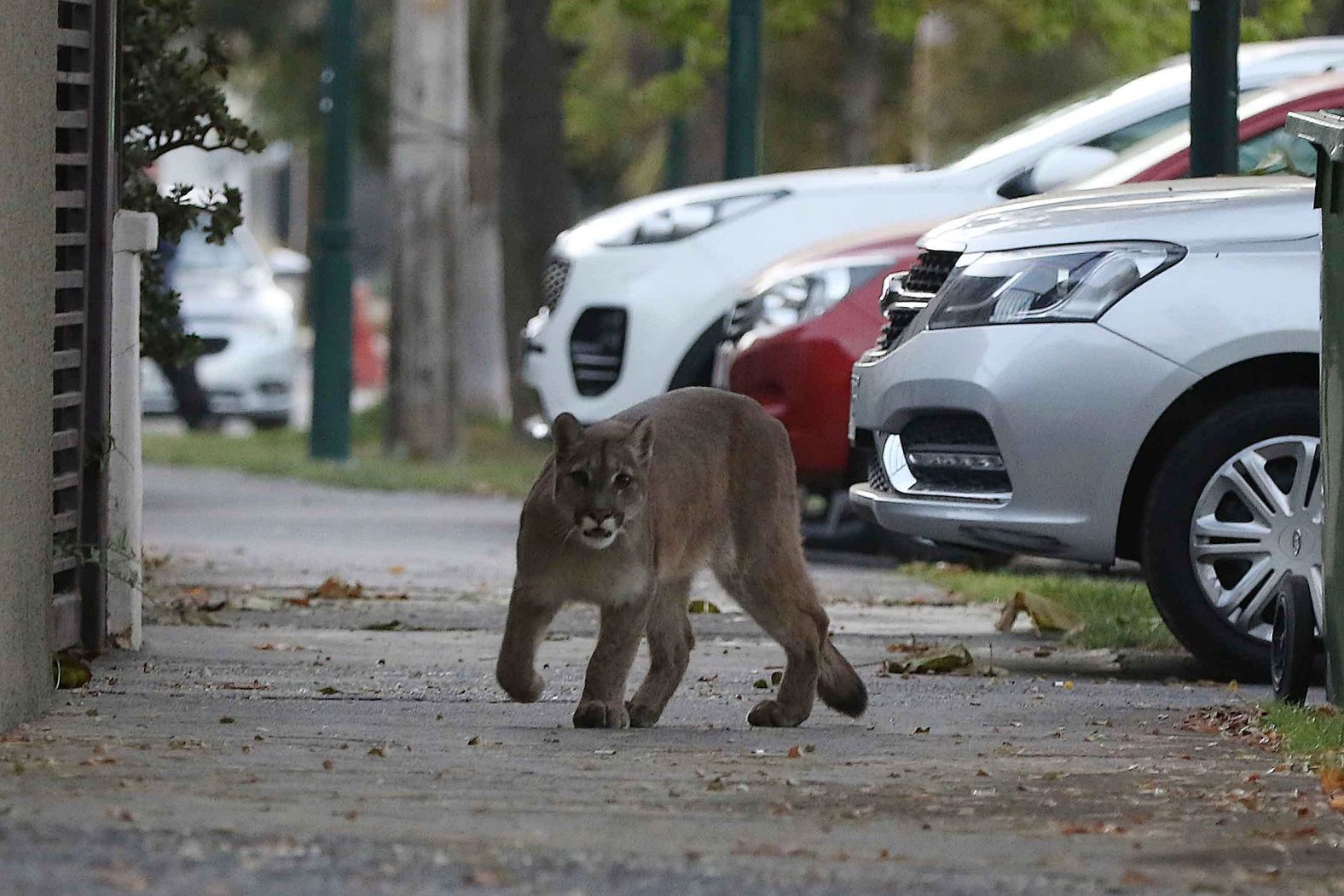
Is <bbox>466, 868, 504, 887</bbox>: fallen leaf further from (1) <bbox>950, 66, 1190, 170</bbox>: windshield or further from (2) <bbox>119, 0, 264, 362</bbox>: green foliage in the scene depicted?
(1) <bbox>950, 66, 1190, 170</bbox>: windshield

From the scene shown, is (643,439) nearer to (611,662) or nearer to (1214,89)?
(611,662)

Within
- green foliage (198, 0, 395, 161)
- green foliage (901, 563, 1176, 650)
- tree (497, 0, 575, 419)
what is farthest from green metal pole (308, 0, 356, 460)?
green foliage (198, 0, 395, 161)

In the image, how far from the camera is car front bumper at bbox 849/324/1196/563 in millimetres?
8422

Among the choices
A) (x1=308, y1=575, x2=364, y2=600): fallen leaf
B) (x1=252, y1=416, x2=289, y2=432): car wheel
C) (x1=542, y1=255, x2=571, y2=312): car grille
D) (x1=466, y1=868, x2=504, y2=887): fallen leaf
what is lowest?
(x1=252, y1=416, x2=289, y2=432): car wheel

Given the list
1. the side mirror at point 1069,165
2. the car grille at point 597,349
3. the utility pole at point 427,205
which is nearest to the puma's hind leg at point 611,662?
the side mirror at point 1069,165

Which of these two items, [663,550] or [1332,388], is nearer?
[663,550]

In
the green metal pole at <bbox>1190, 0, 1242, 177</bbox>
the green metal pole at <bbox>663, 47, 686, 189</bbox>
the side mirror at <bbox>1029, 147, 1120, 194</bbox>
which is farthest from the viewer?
the green metal pole at <bbox>663, 47, 686, 189</bbox>

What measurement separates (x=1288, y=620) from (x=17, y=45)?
3528 millimetres

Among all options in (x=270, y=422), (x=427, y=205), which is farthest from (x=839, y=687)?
(x=270, y=422)

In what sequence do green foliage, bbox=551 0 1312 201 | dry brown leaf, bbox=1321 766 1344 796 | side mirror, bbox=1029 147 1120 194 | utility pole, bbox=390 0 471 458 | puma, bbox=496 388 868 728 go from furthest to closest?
utility pole, bbox=390 0 471 458, green foliage, bbox=551 0 1312 201, side mirror, bbox=1029 147 1120 194, puma, bbox=496 388 868 728, dry brown leaf, bbox=1321 766 1344 796

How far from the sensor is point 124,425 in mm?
8367

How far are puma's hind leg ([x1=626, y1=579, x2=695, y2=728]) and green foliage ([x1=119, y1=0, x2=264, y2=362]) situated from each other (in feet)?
8.87

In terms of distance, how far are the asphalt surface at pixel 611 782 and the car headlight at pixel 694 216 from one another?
361cm

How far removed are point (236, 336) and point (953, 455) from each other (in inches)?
660
